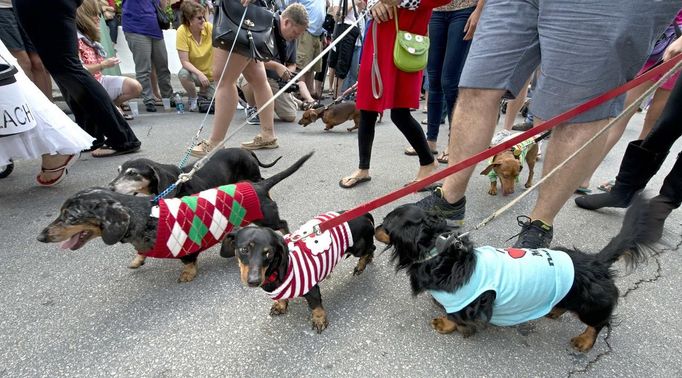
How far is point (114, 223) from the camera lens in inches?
62.7

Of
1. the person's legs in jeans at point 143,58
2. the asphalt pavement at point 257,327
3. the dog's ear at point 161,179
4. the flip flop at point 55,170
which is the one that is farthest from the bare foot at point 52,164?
the person's legs in jeans at point 143,58

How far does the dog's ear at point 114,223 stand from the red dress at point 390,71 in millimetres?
1724

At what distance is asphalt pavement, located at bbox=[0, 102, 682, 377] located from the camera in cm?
139

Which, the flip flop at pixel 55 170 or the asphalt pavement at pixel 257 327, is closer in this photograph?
the asphalt pavement at pixel 257 327

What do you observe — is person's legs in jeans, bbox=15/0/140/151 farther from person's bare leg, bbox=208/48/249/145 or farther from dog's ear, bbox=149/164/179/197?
dog's ear, bbox=149/164/179/197

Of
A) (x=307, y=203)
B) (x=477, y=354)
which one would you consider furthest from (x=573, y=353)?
(x=307, y=203)

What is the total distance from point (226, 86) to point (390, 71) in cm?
158

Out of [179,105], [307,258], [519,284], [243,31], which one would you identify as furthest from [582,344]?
[179,105]

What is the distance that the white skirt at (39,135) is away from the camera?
7.40ft

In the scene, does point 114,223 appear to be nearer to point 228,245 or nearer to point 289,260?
point 228,245

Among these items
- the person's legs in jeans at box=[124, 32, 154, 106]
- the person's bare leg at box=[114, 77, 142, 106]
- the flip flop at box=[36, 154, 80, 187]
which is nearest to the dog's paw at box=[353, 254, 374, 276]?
the flip flop at box=[36, 154, 80, 187]

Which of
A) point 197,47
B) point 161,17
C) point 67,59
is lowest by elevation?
point 197,47

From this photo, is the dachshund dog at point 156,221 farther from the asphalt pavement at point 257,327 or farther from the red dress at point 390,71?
the red dress at point 390,71

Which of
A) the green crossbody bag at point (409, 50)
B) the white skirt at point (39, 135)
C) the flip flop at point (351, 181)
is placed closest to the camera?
the white skirt at point (39, 135)
